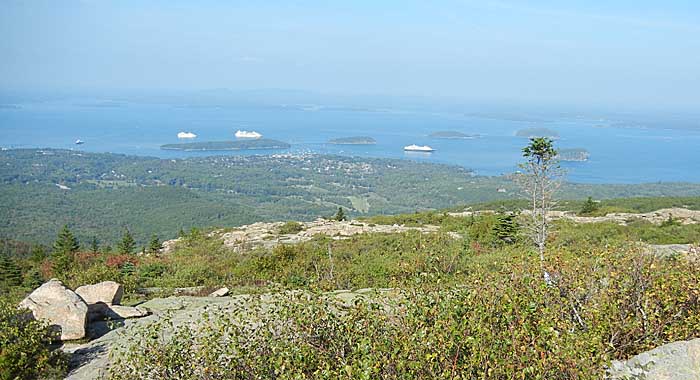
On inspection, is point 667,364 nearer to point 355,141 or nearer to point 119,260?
point 119,260

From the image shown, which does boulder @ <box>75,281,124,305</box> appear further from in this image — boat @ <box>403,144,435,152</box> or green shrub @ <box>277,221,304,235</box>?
boat @ <box>403,144,435,152</box>

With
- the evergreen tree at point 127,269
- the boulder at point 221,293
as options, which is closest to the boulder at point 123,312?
the boulder at point 221,293

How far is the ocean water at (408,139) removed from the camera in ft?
332

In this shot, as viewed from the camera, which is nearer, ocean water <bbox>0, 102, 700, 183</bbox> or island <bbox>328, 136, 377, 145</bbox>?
ocean water <bbox>0, 102, 700, 183</bbox>

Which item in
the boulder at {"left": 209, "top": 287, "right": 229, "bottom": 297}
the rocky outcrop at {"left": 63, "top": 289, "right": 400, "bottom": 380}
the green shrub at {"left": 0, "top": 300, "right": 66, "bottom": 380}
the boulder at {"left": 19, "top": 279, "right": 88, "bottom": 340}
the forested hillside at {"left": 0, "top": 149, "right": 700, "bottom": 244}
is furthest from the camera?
the forested hillside at {"left": 0, "top": 149, "right": 700, "bottom": 244}

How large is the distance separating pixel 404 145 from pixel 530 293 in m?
137

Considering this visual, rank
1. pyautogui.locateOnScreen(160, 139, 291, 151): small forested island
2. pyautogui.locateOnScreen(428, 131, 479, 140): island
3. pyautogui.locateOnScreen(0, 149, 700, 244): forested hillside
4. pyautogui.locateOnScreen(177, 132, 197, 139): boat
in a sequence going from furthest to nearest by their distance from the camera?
pyautogui.locateOnScreen(428, 131, 479, 140): island < pyautogui.locateOnScreen(177, 132, 197, 139): boat < pyautogui.locateOnScreen(160, 139, 291, 151): small forested island < pyautogui.locateOnScreen(0, 149, 700, 244): forested hillside

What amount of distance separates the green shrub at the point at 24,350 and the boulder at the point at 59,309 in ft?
1.72

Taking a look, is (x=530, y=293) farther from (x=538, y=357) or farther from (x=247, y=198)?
(x=247, y=198)

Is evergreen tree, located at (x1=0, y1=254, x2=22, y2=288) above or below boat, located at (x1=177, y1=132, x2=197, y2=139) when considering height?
above

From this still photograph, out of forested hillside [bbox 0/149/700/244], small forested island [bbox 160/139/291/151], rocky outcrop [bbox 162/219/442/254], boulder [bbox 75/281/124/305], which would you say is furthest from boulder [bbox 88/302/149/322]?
small forested island [bbox 160/139/291/151]

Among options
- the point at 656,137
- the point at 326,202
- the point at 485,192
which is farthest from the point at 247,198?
the point at 656,137

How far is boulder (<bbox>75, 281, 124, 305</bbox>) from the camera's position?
9883 mm

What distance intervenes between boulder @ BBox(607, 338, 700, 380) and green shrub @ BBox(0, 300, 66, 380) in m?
6.85
